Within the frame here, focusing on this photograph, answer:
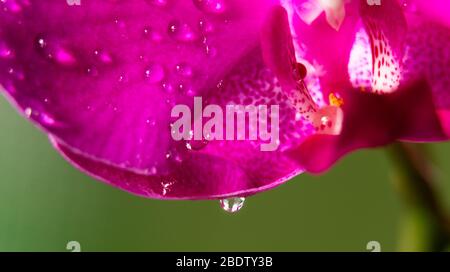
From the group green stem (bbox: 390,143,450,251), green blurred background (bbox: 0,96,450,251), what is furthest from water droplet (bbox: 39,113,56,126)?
green blurred background (bbox: 0,96,450,251)

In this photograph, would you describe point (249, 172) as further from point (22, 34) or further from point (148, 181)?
point (22, 34)

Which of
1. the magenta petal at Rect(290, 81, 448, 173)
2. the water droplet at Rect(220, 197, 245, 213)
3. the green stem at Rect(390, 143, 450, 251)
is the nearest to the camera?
the magenta petal at Rect(290, 81, 448, 173)

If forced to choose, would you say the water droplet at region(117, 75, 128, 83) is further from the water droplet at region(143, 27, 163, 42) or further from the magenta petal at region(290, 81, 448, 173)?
the magenta petal at region(290, 81, 448, 173)

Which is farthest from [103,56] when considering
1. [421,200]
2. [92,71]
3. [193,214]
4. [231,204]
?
[193,214]

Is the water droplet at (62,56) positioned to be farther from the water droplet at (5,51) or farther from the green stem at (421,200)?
the green stem at (421,200)

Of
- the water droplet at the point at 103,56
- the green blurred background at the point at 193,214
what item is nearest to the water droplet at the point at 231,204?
the water droplet at the point at 103,56

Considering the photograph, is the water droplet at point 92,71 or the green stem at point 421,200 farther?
the green stem at point 421,200
